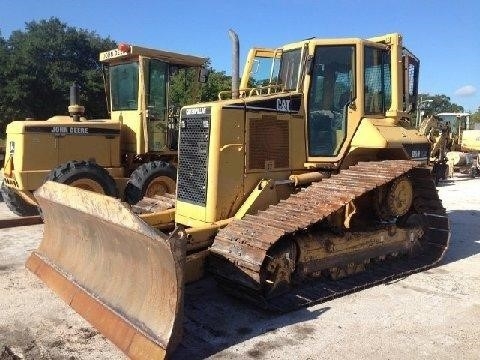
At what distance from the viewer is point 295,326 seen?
15.3 feet

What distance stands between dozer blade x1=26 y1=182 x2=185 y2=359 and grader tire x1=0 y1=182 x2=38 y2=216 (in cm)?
366

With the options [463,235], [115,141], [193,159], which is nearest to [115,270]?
[193,159]

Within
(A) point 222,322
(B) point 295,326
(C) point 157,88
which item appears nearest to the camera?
(B) point 295,326

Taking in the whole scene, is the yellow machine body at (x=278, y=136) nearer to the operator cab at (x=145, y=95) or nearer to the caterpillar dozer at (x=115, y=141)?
the caterpillar dozer at (x=115, y=141)

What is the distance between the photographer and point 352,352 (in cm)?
415

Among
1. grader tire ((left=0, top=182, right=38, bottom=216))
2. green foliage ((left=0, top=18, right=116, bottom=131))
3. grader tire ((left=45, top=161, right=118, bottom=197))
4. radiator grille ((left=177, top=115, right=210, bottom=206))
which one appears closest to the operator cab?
grader tire ((left=45, top=161, right=118, bottom=197))

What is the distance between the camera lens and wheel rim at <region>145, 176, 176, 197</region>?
8961 millimetres

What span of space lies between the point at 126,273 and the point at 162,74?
19.6ft

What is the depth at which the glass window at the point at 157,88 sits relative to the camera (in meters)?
9.66

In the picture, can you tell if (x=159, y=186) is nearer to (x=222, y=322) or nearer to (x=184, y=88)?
(x=184, y=88)

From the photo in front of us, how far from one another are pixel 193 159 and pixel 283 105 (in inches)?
49.3

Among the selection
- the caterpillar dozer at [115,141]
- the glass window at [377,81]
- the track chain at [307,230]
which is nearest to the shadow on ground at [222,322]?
the track chain at [307,230]

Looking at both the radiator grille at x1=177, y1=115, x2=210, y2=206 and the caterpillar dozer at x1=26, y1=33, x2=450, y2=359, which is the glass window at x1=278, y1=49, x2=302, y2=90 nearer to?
the caterpillar dozer at x1=26, y1=33, x2=450, y2=359

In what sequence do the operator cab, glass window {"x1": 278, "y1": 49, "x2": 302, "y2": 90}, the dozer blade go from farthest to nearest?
the operator cab → glass window {"x1": 278, "y1": 49, "x2": 302, "y2": 90} → the dozer blade
